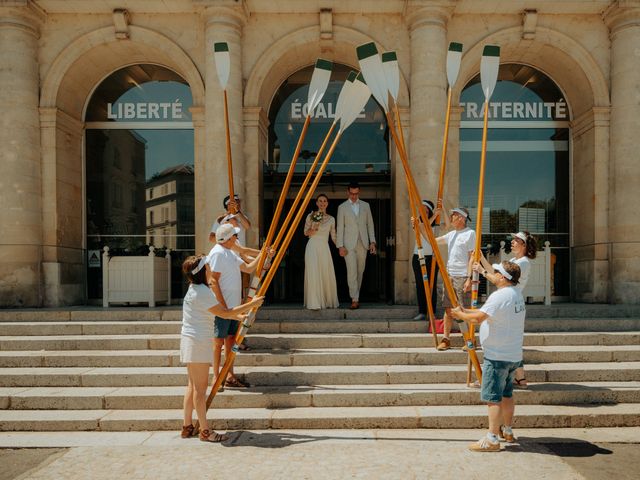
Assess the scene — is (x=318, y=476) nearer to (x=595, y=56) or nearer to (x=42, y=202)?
(x=42, y=202)

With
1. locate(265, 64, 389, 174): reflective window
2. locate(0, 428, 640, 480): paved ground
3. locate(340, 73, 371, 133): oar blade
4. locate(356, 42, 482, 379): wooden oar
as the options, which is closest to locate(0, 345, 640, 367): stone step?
locate(356, 42, 482, 379): wooden oar

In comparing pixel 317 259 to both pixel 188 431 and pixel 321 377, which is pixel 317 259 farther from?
pixel 188 431

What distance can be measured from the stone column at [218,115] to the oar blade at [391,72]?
414 centimetres

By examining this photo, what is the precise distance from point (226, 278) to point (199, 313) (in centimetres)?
105

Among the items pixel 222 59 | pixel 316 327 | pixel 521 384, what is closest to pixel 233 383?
pixel 316 327

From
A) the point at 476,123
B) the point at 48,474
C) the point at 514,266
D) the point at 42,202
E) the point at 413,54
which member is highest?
the point at 413,54

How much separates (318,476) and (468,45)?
854cm

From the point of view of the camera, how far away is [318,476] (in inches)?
181

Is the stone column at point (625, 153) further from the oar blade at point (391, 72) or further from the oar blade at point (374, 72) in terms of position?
the oar blade at point (374, 72)

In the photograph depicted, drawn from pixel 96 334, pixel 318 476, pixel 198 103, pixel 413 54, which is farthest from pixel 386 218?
pixel 318 476

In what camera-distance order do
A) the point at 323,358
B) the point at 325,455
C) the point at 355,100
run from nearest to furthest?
the point at 325,455 → the point at 355,100 → the point at 323,358

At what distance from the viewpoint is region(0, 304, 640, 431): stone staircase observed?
19.9 ft

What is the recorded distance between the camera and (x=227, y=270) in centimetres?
630

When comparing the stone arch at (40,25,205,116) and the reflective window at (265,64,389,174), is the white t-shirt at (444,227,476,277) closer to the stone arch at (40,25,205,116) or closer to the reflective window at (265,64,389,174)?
the reflective window at (265,64,389,174)
